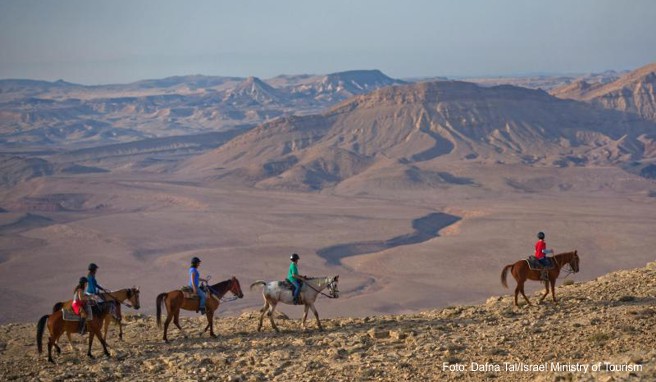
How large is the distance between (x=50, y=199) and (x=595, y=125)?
341 feet

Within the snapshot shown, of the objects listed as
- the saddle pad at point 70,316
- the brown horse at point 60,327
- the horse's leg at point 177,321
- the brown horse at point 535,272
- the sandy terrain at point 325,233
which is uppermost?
the brown horse at point 535,272

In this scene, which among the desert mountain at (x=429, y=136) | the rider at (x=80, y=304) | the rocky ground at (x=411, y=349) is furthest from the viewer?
the desert mountain at (x=429, y=136)

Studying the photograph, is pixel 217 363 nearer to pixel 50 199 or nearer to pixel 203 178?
pixel 50 199

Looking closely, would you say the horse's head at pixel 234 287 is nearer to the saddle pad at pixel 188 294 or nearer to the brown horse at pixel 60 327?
the saddle pad at pixel 188 294

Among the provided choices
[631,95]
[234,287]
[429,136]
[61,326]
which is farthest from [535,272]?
[631,95]

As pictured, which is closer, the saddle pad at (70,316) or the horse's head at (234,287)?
the saddle pad at (70,316)

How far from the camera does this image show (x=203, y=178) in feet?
378

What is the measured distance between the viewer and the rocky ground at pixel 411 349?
12398 mm

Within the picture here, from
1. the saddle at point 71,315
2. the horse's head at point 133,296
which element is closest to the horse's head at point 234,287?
the horse's head at point 133,296

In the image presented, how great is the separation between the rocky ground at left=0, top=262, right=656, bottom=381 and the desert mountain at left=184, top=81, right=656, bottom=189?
9301 centimetres

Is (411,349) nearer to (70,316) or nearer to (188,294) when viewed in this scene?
(188,294)

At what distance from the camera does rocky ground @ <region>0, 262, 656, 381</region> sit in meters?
12.4

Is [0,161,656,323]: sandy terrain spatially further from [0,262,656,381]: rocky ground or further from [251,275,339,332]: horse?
[0,262,656,381]: rocky ground

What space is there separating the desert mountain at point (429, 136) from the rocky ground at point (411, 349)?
9301 centimetres
